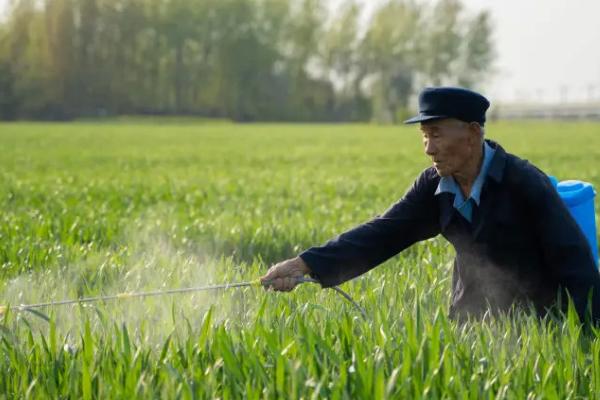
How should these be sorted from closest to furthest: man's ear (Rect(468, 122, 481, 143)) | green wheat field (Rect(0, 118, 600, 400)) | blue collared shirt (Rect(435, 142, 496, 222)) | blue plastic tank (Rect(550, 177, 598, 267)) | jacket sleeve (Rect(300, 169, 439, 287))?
green wheat field (Rect(0, 118, 600, 400)) → man's ear (Rect(468, 122, 481, 143)) → blue collared shirt (Rect(435, 142, 496, 222)) → jacket sleeve (Rect(300, 169, 439, 287)) → blue plastic tank (Rect(550, 177, 598, 267))

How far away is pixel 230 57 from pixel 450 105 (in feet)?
282

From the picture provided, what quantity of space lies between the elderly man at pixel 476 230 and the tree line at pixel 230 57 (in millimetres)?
73076

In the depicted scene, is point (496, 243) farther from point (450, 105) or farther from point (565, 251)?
point (450, 105)

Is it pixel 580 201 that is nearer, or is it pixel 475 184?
pixel 475 184

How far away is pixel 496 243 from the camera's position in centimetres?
374

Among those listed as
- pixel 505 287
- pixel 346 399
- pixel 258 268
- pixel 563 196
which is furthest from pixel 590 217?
pixel 346 399

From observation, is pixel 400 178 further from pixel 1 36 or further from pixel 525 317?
pixel 1 36

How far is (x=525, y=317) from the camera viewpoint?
11.9 feet

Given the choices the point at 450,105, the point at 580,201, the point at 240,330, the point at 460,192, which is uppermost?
the point at 450,105

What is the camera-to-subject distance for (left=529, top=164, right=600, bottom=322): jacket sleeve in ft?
11.4

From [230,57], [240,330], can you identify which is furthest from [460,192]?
[230,57]

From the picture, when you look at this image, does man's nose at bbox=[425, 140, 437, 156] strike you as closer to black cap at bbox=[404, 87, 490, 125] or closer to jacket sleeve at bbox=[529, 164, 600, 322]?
black cap at bbox=[404, 87, 490, 125]

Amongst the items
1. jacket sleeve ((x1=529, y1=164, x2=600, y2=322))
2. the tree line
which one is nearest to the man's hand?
jacket sleeve ((x1=529, y1=164, x2=600, y2=322))

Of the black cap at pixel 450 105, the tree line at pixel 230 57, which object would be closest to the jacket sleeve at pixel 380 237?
the black cap at pixel 450 105
